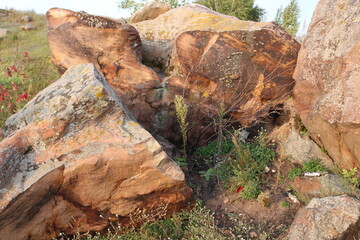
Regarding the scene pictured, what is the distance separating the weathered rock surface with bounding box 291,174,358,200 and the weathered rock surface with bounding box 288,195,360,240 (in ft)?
1.30

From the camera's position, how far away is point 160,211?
3625 millimetres

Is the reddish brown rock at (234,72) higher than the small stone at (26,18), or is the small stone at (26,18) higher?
the reddish brown rock at (234,72)

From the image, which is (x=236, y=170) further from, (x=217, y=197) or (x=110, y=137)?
(x=110, y=137)

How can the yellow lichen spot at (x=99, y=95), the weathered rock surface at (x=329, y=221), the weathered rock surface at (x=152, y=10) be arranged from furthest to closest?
the weathered rock surface at (x=152, y=10) → the yellow lichen spot at (x=99, y=95) → the weathered rock surface at (x=329, y=221)

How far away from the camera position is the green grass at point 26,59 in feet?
22.7

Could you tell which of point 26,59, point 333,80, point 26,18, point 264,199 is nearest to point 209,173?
point 264,199

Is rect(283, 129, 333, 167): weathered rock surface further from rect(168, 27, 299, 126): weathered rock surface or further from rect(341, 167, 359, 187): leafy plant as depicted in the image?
rect(168, 27, 299, 126): weathered rock surface

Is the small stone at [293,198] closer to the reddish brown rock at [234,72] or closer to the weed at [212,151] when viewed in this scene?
the weed at [212,151]

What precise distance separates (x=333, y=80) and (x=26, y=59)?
9.07m

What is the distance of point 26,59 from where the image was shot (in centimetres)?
933

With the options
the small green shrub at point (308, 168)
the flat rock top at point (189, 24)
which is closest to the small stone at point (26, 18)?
the flat rock top at point (189, 24)

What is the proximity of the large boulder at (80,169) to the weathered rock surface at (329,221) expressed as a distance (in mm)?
1468

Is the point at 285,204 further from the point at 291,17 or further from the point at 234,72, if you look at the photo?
the point at 291,17

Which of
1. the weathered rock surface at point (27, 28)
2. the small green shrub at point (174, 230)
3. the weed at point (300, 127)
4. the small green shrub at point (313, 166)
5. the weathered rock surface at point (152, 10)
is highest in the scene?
the weathered rock surface at point (152, 10)
